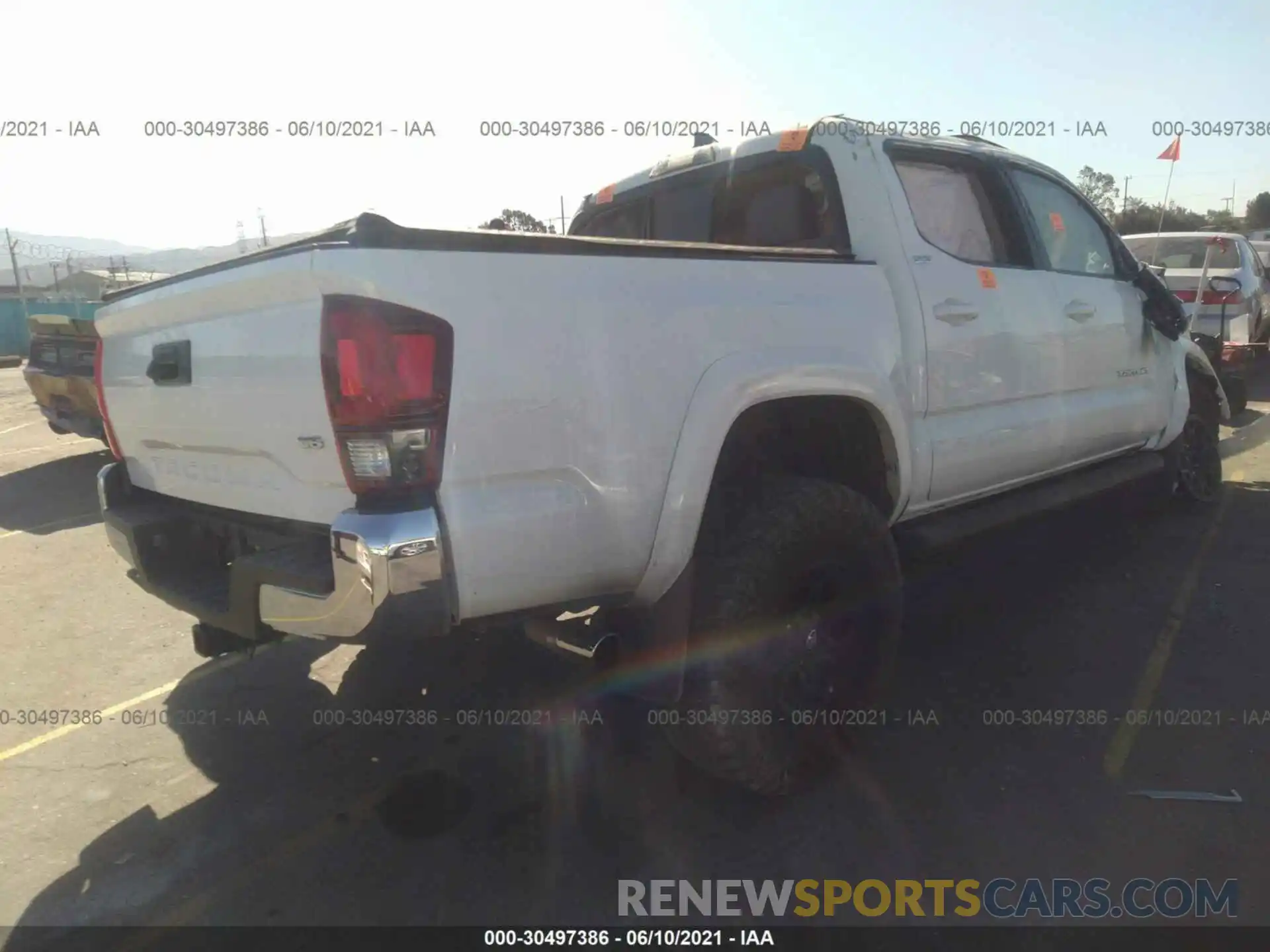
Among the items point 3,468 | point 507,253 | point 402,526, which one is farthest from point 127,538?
point 3,468

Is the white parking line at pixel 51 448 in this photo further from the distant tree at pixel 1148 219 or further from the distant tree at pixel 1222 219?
the distant tree at pixel 1222 219

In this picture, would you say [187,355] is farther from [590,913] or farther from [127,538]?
[590,913]

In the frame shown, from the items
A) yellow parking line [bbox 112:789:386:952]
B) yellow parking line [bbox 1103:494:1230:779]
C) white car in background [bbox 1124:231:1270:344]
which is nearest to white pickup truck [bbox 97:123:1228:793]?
yellow parking line [bbox 112:789:386:952]

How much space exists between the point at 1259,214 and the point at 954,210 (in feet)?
191

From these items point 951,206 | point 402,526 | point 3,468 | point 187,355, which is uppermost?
point 951,206

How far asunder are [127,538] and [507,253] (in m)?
1.66

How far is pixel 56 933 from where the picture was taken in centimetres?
237

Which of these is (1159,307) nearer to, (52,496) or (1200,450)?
(1200,450)

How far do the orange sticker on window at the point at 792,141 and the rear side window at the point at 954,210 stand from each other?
0.38m

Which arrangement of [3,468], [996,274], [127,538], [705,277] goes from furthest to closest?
[3,468] < [996,274] < [127,538] < [705,277]

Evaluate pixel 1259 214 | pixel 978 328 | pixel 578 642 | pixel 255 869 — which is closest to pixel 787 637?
pixel 578 642

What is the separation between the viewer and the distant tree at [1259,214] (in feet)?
161

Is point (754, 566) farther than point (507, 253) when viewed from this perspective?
Yes

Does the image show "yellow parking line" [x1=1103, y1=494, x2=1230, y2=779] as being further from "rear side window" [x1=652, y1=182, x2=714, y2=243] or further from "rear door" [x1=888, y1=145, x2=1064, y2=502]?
"rear side window" [x1=652, y1=182, x2=714, y2=243]
